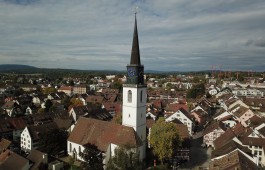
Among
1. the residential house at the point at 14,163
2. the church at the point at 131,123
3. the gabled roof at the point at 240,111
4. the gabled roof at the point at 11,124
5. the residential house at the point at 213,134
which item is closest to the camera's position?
the residential house at the point at 14,163

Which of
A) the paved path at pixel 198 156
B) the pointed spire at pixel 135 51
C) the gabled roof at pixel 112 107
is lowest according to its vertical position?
the paved path at pixel 198 156

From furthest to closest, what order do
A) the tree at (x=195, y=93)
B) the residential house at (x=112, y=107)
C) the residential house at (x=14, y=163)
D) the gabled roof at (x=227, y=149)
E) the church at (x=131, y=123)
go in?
the tree at (x=195, y=93)
the residential house at (x=112, y=107)
the church at (x=131, y=123)
the gabled roof at (x=227, y=149)
the residential house at (x=14, y=163)

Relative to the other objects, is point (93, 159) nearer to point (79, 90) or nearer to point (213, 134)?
point (213, 134)

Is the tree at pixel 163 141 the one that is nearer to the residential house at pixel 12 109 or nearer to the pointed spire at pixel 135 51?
the pointed spire at pixel 135 51

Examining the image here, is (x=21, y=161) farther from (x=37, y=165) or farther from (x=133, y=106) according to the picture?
(x=133, y=106)

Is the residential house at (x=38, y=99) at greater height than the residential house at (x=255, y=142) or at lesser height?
lesser

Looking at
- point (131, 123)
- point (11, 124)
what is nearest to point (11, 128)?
point (11, 124)

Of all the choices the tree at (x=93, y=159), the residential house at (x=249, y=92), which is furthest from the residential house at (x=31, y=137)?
the residential house at (x=249, y=92)
